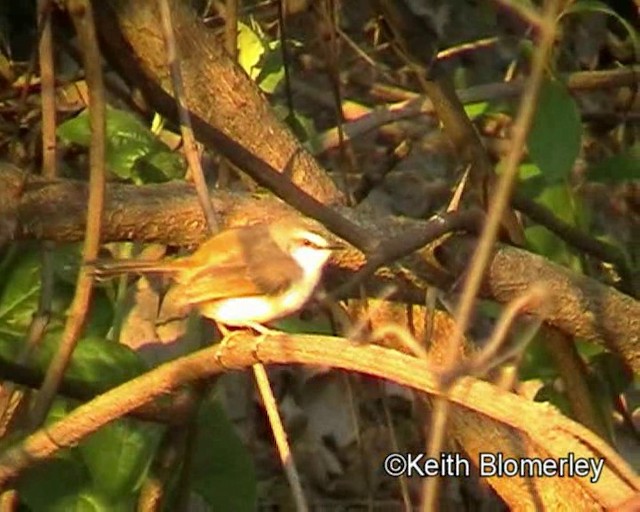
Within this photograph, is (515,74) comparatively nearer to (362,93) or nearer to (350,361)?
(362,93)

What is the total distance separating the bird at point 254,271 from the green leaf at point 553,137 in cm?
48

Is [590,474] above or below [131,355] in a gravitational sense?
above

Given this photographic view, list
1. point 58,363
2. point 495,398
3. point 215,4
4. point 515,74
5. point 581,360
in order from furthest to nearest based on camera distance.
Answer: point 515,74, point 215,4, point 581,360, point 58,363, point 495,398

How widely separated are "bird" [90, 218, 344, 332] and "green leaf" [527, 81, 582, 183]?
477mm

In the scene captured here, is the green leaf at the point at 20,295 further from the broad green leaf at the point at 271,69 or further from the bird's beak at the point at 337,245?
the broad green leaf at the point at 271,69

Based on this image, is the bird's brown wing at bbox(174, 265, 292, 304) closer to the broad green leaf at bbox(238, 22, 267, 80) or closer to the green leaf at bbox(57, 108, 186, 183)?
the green leaf at bbox(57, 108, 186, 183)

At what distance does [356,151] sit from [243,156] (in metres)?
2.55

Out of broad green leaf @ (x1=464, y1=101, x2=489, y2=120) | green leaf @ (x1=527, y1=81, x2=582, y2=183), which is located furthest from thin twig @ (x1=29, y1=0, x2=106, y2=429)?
broad green leaf @ (x1=464, y1=101, x2=489, y2=120)

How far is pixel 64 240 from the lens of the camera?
2.97 meters

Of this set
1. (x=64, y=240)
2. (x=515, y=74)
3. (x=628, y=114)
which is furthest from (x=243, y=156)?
(x=515, y=74)

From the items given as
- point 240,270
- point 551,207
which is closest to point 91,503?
point 240,270

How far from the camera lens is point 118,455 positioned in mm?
3012

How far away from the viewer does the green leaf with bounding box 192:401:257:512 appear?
10.7 ft

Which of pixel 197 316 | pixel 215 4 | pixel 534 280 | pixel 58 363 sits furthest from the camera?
pixel 215 4
